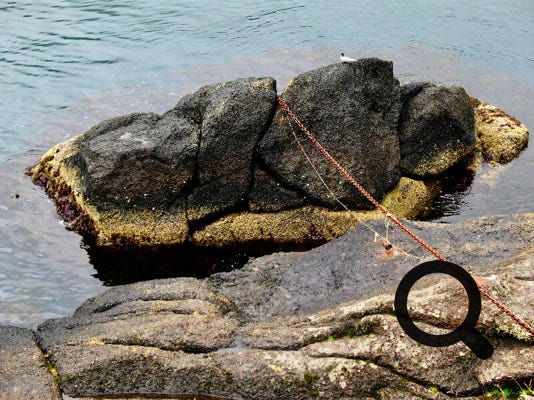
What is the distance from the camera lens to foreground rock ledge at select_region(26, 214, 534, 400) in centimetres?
620

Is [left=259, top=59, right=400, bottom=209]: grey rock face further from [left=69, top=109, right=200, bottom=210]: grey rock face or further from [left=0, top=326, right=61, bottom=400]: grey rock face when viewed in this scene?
[left=0, top=326, right=61, bottom=400]: grey rock face

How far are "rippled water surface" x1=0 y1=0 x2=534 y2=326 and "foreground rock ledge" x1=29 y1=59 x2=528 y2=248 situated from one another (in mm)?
1282

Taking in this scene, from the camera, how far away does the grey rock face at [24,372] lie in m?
6.30

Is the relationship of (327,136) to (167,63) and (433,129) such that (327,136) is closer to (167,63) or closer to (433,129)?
(433,129)

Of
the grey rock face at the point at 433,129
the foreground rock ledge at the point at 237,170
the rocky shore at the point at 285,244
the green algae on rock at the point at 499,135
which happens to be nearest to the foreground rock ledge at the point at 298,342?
the rocky shore at the point at 285,244

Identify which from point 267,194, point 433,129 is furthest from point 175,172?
point 433,129

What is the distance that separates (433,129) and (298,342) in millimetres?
8079

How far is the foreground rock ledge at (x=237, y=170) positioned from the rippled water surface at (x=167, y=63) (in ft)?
4.21

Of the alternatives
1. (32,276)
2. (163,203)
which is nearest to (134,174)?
(163,203)

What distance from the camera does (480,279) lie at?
669cm

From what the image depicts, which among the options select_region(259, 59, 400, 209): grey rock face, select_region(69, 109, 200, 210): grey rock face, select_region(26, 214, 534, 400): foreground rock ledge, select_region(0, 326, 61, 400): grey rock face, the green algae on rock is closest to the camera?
select_region(26, 214, 534, 400): foreground rock ledge

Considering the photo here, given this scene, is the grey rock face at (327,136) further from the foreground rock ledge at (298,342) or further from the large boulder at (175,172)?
the foreground rock ledge at (298,342)

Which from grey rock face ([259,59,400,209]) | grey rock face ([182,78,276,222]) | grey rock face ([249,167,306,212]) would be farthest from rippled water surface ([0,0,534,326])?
grey rock face ([249,167,306,212])

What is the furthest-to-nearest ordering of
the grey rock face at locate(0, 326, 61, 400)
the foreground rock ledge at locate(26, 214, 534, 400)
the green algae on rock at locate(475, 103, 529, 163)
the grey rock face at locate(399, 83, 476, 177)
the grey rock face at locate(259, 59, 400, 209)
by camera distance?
the green algae on rock at locate(475, 103, 529, 163), the grey rock face at locate(399, 83, 476, 177), the grey rock face at locate(259, 59, 400, 209), the grey rock face at locate(0, 326, 61, 400), the foreground rock ledge at locate(26, 214, 534, 400)
